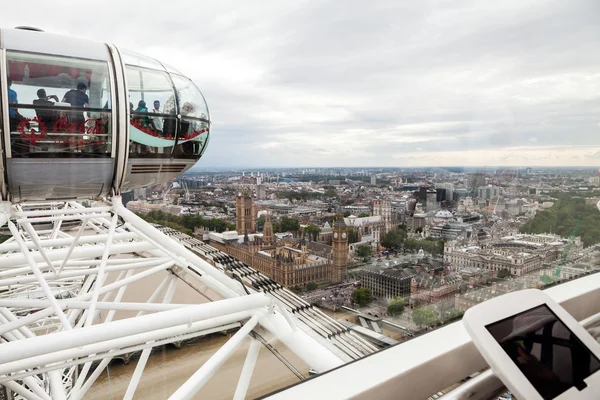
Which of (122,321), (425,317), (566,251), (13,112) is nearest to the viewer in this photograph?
(425,317)

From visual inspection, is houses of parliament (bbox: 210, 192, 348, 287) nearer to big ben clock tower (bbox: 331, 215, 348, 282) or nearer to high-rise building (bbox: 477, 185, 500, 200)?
big ben clock tower (bbox: 331, 215, 348, 282)

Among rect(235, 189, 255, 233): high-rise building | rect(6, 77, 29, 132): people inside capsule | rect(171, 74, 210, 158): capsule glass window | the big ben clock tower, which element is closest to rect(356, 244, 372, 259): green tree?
the big ben clock tower

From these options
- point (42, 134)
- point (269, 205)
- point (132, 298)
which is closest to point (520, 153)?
point (269, 205)

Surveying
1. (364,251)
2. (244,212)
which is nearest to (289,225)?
(244,212)

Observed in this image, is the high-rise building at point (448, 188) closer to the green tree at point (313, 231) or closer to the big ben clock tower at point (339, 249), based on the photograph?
the big ben clock tower at point (339, 249)

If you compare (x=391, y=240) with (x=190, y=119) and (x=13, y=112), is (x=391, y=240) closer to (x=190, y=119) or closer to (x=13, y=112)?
(x=190, y=119)

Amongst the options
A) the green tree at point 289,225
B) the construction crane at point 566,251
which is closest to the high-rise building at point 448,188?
the construction crane at point 566,251
